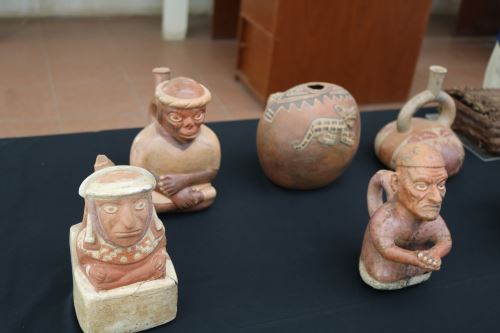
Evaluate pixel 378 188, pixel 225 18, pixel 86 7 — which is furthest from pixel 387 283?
pixel 86 7

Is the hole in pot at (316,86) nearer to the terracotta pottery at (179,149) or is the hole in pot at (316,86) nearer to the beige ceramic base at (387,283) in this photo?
the terracotta pottery at (179,149)

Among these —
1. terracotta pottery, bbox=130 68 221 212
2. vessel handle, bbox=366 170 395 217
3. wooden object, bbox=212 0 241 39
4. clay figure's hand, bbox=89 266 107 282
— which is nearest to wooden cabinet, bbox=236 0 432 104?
wooden object, bbox=212 0 241 39

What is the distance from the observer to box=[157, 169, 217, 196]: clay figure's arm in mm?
1649

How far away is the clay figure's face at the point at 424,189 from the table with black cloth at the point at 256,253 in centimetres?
30

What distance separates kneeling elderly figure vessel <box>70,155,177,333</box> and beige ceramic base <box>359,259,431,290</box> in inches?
21.1

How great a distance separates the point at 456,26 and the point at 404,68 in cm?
218

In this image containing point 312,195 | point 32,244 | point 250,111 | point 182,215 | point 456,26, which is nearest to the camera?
point 32,244

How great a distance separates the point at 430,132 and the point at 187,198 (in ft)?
3.13

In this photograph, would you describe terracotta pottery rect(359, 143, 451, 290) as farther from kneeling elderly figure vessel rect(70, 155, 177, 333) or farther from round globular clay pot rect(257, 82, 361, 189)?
kneeling elderly figure vessel rect(70, 155, 177, 333)

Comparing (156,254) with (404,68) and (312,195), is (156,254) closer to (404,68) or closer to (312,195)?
(312,195)

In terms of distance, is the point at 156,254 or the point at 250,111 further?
the point at 250,111

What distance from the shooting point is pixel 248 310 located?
4.63 feet

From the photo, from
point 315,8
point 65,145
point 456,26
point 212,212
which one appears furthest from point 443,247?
point 456,26

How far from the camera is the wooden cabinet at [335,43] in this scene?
121 inches
